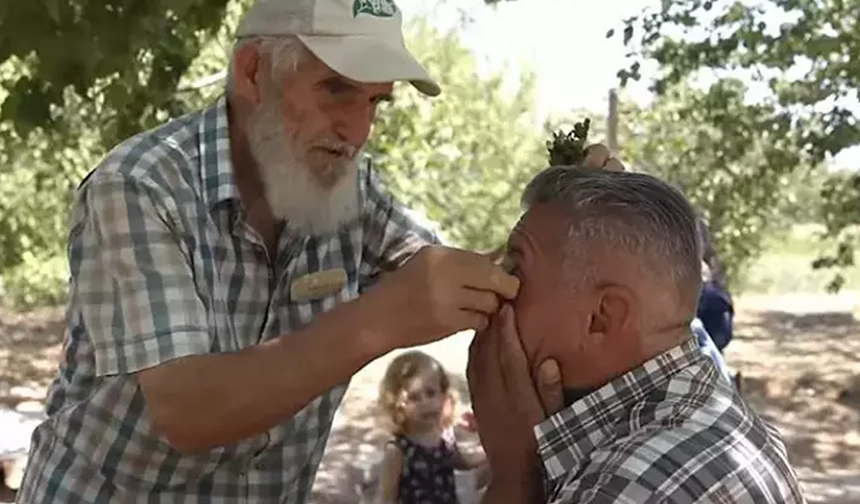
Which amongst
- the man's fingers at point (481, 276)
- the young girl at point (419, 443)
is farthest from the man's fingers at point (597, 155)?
the young girl at point (419, 443)

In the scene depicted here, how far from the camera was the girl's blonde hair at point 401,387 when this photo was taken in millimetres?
4938

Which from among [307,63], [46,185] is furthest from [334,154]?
[46,185]

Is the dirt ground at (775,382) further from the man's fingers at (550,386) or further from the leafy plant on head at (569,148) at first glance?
the man's fingers at (550,386)

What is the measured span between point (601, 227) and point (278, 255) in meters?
0.66

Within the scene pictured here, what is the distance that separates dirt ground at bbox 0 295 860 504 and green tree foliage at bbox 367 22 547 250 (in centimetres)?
189

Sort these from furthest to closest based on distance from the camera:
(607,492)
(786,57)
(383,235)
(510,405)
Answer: (786,57)
(383,235)
(510,405)
(607,492)

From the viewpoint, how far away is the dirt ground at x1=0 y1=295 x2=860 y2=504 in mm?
8148

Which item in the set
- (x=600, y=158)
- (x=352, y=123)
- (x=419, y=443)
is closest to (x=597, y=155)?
(x=600, y=158)

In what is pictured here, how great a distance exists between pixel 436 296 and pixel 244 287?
46 centimetres

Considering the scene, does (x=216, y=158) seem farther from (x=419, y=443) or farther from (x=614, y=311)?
(x=419, y=443)

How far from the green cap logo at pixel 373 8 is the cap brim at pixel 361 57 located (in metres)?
0.07

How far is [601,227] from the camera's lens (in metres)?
1.75

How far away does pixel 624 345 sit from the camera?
1754 mm

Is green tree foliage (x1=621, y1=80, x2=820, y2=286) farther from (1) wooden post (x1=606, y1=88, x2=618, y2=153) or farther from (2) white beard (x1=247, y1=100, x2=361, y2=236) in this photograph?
(2) white beard (x1=247, y1=100, x2=361, y2=236)
